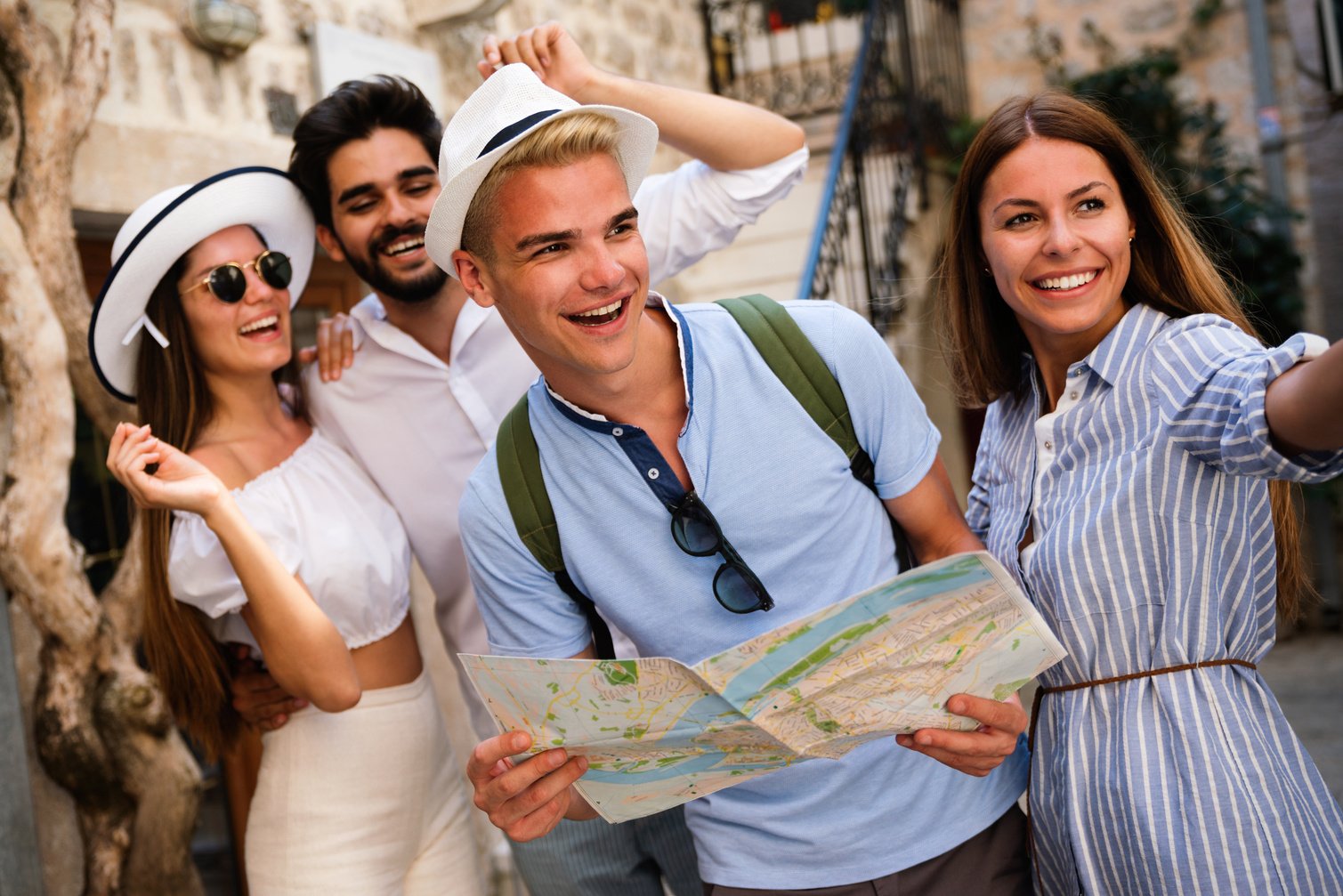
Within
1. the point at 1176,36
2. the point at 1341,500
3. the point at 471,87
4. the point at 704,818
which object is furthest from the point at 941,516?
the point at 1176,36

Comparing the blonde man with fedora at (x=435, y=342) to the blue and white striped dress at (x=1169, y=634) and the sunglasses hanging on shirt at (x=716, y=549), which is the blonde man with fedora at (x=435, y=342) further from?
the blue and white striped dress at (x=1169, y=634)

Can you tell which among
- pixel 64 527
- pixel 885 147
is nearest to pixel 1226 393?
pixel 64 527

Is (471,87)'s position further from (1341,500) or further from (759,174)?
(1341,500)

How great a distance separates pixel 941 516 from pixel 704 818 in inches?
25.1

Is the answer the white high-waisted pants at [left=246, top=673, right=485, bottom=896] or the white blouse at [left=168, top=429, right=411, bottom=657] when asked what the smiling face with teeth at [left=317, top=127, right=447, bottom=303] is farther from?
the white high-waisted pants at [left=246, top=673, right=485, bottom=896]

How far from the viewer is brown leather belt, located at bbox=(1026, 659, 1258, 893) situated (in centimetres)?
177

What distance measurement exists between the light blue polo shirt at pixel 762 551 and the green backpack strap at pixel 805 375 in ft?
0.05

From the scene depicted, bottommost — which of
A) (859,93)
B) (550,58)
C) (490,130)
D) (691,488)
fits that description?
(691,488)

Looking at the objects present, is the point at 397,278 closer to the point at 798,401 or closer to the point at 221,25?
the point at 798,401

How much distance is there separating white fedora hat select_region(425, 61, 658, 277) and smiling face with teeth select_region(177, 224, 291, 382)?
0.64 meters

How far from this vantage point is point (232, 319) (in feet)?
8.02

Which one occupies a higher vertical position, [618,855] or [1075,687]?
[1075,687]

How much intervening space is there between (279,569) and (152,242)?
0.69 metres

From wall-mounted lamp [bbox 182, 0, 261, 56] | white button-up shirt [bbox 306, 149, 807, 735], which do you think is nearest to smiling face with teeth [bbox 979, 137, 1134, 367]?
white button-up shirt [bbox 306, 149, 807, 735]
